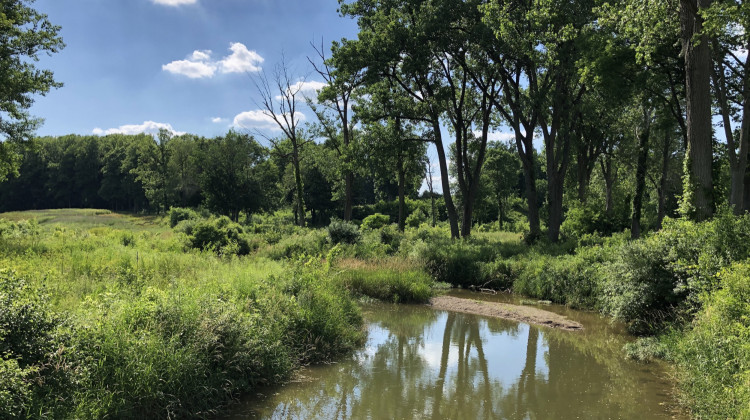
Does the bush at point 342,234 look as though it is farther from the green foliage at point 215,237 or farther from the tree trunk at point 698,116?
the tree trunk at point 698,116

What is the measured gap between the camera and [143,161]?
70.8 meters

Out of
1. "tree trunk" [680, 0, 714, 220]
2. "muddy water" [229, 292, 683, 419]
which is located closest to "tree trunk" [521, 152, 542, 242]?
"tree trunk" [680, 0, 714, 220]

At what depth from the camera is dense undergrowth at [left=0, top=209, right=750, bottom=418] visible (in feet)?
16.0

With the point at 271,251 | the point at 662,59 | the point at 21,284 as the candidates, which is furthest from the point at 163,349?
the point at 662,59

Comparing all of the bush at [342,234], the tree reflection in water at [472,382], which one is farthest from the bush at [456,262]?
the tree reflection in water at [472,382]

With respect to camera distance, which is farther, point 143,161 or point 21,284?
point 143,161

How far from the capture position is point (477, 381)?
26.3ft

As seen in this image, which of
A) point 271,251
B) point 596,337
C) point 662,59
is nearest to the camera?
point 596,337

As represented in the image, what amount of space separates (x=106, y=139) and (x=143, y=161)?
87.9 ft

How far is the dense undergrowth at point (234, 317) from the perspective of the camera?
4.89m

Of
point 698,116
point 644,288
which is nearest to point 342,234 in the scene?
point 644,288

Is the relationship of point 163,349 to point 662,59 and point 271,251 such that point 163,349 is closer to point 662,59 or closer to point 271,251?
point 271,251

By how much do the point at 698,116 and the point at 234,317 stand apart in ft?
42.3

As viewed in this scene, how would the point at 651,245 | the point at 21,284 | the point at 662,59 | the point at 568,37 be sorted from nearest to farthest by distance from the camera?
the point at 21,284 < the point at 651,245 < the point at 662,59 < the point at 568,37
